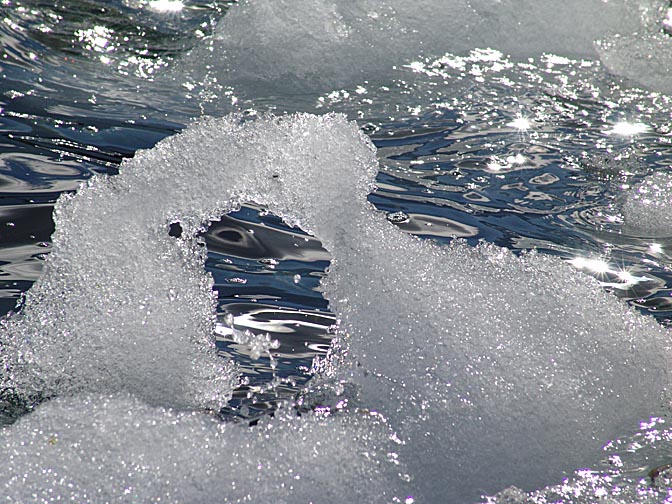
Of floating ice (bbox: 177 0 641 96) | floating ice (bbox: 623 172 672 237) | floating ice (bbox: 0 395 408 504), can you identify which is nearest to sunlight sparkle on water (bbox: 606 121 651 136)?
floating ice (bbox: 623 172 672 237)

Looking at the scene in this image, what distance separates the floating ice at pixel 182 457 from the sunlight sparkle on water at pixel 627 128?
1.47 metres

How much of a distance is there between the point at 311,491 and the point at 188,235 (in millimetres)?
621

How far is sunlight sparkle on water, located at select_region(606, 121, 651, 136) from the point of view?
238cm

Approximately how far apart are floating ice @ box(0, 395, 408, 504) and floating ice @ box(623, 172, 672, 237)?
104cm

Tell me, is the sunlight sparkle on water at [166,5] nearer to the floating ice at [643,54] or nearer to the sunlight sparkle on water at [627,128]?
the floating ice at [643,54]

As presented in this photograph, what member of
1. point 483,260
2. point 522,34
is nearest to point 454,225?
point 483,260

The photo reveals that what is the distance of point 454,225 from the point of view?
6.28ft

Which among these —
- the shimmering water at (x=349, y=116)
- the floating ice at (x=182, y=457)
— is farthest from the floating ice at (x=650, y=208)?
the floating ice at (x=182, y=457)

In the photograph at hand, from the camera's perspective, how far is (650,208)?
6.64 feet

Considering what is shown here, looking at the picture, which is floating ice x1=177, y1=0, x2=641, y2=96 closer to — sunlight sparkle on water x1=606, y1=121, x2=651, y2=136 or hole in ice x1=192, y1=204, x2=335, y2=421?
sunlight sparkle on water x1=606, y1=121, x2=651, y2=136

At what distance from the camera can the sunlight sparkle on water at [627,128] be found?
2381 millimetres

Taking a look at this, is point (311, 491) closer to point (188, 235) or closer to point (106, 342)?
point (106, 342)

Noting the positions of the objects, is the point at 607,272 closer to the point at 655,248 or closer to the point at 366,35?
the point at 655,248

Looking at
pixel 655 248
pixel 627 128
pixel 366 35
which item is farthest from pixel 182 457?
pixel 366 35
